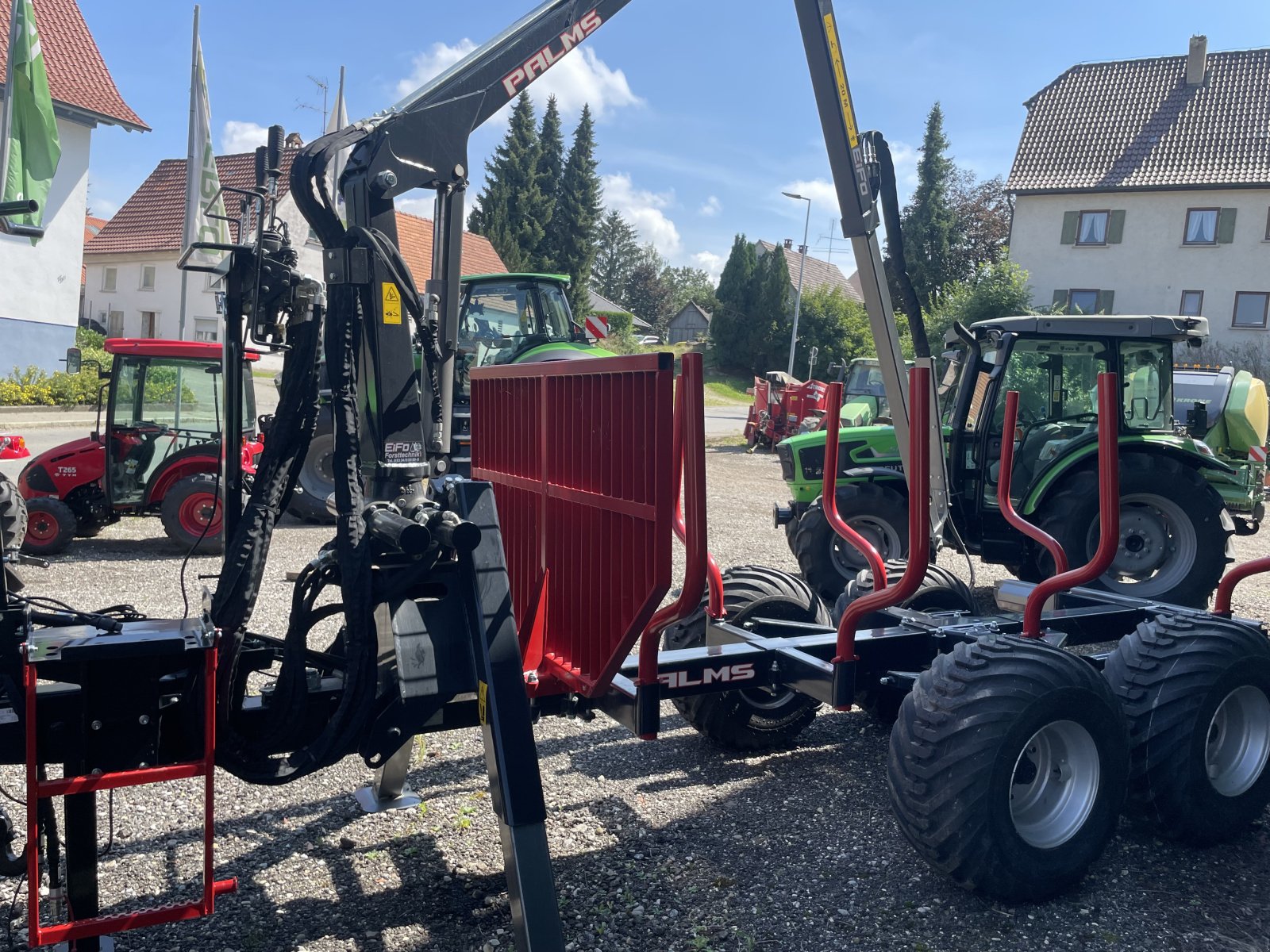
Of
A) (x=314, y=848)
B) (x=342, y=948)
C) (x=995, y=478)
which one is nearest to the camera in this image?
(x=342, y=948)

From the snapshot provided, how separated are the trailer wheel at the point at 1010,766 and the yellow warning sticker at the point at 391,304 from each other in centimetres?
219

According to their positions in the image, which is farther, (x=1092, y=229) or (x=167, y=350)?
(x=1092, y=229)

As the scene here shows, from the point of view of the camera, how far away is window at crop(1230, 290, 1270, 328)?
96.8 feet

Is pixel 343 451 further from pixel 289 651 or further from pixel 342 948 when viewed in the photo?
pixel 342 948

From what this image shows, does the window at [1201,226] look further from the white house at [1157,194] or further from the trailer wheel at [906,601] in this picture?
the trailer wheel at [906,601]

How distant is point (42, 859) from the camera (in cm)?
345

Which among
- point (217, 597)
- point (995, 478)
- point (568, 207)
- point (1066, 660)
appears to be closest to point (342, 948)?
point (217, 597)

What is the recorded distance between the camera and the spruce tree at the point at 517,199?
48250 mm

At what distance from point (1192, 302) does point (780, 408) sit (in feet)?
53.7

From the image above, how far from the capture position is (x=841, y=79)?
562cm

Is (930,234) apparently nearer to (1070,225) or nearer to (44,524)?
(1070,225)

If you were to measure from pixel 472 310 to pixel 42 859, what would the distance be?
28.9ft

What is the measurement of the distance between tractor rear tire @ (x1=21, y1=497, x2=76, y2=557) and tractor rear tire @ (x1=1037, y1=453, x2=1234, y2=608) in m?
8.00

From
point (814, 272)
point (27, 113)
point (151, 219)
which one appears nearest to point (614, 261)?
point (814, 272)
